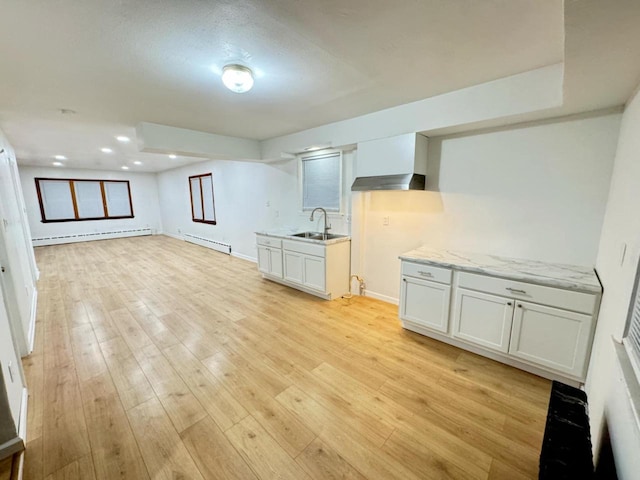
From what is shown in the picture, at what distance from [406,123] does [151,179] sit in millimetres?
9934

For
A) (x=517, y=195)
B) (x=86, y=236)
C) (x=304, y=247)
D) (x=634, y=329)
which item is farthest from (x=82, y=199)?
(x=634, y=329)

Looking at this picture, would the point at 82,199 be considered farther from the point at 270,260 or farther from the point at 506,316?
the point at 506,316

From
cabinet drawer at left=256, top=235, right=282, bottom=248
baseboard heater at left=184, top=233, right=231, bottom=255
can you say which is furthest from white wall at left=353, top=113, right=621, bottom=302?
baseboard heater at left=184, top=233, right=231, bottom=255

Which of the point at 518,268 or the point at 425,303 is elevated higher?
the point at 518,268

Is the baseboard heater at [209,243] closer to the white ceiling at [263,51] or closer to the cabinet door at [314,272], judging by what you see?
the cabinet door at [314,272]

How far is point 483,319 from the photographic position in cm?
226

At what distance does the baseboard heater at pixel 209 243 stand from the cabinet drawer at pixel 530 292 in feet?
A: 18.0

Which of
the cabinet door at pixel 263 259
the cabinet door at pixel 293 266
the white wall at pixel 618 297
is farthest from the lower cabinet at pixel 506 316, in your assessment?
the cabinet door at pixel 263 259

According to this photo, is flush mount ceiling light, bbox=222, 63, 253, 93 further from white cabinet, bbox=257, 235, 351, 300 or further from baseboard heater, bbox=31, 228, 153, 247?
baseboard heater, bbox=31, 228, 153, 247

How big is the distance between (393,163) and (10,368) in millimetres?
3486

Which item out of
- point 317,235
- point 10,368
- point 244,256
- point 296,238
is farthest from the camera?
point 244,256

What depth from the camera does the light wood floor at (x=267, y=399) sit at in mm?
1438

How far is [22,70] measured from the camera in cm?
191

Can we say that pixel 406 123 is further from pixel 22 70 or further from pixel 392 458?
pixel 22 70
